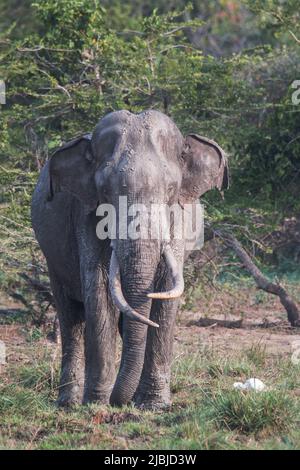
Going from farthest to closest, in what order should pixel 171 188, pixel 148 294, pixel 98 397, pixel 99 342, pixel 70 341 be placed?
pixel 70 341, pixel 98 397, pixel 99 342, pixel 171 188, pixel 148 294

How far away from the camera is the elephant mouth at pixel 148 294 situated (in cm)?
631

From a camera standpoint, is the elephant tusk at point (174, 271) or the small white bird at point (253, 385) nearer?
the elephant tusk at point (174, 271)

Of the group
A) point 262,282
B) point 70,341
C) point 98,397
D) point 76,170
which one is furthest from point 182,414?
point 262,282

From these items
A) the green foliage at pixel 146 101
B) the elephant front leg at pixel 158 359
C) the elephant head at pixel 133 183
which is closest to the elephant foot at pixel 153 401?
the elephant front leg at pixel 158 359

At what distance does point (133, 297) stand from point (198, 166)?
1.24m

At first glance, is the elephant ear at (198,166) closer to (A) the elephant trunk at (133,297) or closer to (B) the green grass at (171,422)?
(A) the elephant trunk at (133,297)

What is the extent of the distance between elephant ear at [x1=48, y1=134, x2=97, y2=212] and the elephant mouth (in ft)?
2.07

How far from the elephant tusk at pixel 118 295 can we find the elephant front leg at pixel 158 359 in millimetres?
516

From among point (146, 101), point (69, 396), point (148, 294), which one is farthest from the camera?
point (146, 101)

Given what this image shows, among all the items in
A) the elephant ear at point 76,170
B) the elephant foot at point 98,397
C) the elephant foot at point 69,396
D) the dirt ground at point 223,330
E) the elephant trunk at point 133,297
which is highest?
the elephant ear at point 76,170

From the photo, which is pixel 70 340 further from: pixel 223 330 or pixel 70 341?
pixel 223 330

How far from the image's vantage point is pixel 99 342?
702cm

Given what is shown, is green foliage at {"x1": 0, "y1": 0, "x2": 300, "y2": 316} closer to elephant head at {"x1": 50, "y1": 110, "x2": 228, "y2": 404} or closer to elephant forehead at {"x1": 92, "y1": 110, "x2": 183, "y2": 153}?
elephant head at {"x1": 50, "y1": 110, "x2": 228, "y2": 404}

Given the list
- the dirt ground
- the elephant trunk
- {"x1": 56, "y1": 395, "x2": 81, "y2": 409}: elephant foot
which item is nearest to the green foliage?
the dirt ground
